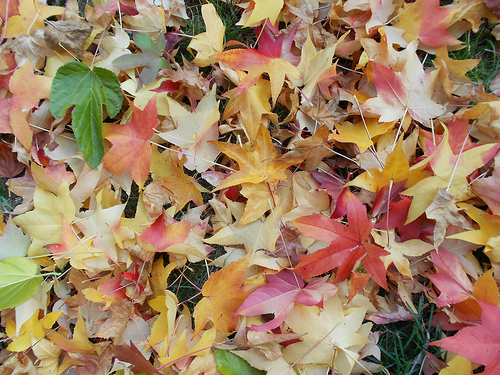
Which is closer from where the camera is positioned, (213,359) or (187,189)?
(213,359)

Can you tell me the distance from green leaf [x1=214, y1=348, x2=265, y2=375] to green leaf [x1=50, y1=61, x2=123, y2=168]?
0.71 metres

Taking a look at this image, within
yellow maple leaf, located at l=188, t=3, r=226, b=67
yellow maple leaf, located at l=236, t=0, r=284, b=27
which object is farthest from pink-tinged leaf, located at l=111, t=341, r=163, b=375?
yellow maple leaf, located at l=236, t=0, r=284, b=27

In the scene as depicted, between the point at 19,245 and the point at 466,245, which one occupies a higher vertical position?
the point at 466,245

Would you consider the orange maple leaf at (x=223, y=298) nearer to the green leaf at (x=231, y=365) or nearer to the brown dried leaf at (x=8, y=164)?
the green leaf at (x=231, y=365)

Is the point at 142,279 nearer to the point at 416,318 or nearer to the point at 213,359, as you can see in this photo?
the point at 213,359

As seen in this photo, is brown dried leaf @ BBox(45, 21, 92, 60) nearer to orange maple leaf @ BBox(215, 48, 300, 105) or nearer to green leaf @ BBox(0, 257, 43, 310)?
A: orange maple leaf @ BBox(215, 48, 300, 105)

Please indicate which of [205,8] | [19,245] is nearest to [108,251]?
[19,245]

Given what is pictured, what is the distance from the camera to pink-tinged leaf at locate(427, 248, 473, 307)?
1.00 m

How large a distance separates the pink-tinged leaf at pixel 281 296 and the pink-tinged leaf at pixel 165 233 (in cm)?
28

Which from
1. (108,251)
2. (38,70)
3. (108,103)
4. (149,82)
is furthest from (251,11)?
(108,251)

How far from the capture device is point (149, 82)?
3.66 ft

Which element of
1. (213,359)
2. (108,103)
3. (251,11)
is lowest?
(213,359)

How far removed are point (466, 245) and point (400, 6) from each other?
2.63ft

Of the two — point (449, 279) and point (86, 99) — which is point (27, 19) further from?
point (449, 279)
